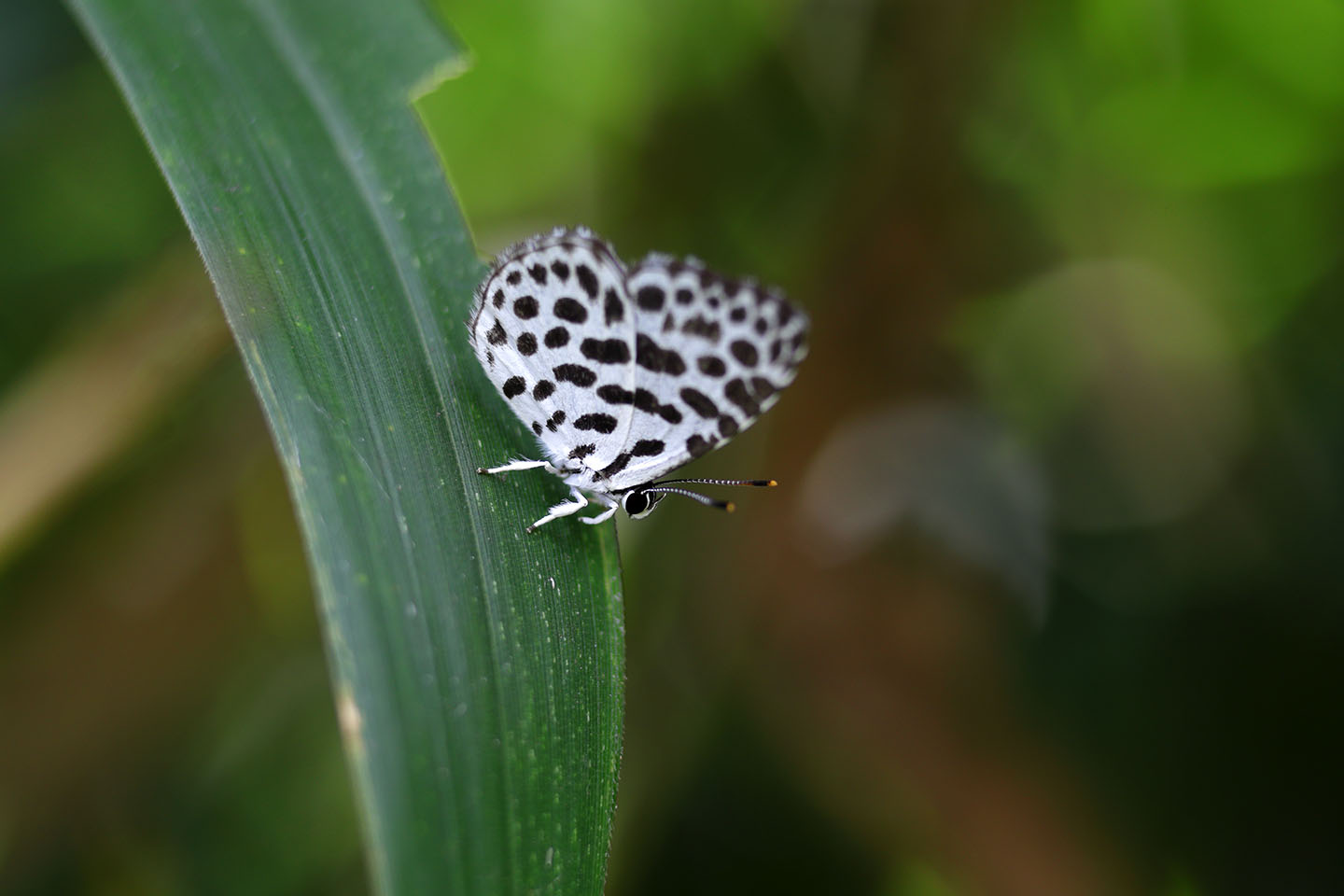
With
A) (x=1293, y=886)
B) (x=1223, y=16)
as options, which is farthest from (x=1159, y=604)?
(x=1223, y=16)

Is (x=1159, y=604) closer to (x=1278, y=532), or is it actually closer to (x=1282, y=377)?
(x=1278, y=532)

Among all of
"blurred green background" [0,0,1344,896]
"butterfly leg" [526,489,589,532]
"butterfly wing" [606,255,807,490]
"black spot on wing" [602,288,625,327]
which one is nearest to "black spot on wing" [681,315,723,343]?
"butterfly wing" [606,255,807,490]

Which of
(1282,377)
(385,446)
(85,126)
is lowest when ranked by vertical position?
(1282,377)

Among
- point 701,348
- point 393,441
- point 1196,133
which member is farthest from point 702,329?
point 1196,133

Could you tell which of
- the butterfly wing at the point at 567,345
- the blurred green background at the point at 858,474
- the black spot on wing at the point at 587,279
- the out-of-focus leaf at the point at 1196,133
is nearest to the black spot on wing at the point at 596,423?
the butterfly wing at the point at 567,345

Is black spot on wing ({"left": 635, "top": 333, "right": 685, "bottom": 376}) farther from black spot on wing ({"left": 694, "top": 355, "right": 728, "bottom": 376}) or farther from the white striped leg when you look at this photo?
the white striped leg

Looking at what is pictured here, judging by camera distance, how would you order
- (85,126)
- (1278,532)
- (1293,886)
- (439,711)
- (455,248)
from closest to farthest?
(439,711)
(455,248)
(1293,886)
(85,126)
(1278,532)

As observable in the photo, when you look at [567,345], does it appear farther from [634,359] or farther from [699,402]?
[699,402]
